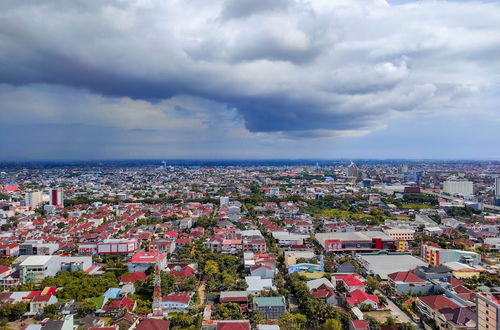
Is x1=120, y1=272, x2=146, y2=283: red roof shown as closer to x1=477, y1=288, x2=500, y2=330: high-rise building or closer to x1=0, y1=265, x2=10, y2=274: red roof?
x1=0, y1=265, x2=10, y2=274: red roof

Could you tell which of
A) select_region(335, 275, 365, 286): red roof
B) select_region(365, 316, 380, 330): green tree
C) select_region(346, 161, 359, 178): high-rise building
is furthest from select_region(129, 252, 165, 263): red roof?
select_region(346, 161, 359, 178): high-rise building

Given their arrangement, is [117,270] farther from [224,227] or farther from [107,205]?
[107,205]

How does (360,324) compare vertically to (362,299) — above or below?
above

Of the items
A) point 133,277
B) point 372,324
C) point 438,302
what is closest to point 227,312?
point 372,324

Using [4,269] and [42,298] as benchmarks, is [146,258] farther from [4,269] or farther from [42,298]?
[4,269]

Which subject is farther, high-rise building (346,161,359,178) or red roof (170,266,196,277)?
high-rise building (346,161,359,178)

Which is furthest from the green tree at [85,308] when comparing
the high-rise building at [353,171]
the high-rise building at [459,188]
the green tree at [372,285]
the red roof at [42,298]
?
the high-rise building at [353,171]
